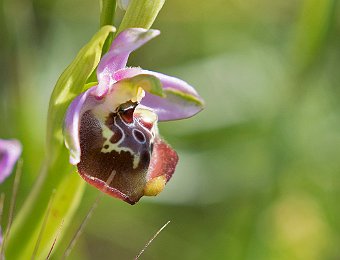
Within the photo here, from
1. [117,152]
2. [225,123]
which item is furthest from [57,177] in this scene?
[225,123]

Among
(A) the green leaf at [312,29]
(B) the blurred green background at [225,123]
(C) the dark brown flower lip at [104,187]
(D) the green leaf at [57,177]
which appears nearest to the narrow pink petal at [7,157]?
Answer: (D) the green leaf at [57,177]

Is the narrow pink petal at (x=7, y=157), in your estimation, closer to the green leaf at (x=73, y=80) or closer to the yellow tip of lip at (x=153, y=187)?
the green leaf at (x=73, y=80)

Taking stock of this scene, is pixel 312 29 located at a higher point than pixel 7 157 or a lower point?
higher

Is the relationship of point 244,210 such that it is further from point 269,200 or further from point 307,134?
point 307,134

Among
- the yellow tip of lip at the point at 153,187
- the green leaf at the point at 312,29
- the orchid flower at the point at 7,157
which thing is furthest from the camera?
the green leaf at the point at 312,29

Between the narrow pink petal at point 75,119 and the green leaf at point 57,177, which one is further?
the green leaf at point 57,177

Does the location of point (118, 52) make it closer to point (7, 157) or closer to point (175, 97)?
point (175, 97)

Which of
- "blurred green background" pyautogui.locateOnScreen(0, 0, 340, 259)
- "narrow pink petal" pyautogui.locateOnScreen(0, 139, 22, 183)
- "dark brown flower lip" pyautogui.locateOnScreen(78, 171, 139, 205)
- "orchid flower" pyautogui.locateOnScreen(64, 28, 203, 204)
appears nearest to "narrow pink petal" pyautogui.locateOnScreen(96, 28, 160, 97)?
"orchid flower" pyautogui.locateOnScreen(64, 28, 203, 204)
